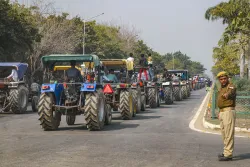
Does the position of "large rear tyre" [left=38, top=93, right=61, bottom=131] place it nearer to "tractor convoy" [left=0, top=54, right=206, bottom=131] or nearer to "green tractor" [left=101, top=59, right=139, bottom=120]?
"tractor convoy" [left=0, top=54, right=206, bottom=131]

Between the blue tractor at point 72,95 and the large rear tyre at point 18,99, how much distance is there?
21.4 ft

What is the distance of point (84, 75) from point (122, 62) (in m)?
4.78

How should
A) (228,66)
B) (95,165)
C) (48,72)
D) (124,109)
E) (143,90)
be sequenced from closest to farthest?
(95,165), (48,72), (124,109), (143,90), (228,66)

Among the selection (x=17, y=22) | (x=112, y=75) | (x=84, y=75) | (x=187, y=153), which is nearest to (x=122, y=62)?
(x=112, y=75)

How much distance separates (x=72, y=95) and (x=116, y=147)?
14.3 feet

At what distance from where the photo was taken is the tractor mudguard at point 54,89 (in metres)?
14.8

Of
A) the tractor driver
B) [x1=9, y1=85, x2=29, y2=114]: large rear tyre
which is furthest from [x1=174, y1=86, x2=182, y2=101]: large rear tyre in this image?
the tractor driver

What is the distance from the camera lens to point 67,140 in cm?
1258

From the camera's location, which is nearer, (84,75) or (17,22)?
(84,75)

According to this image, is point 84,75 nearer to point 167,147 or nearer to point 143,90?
point 167,147

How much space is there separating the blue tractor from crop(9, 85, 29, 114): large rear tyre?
651 cm

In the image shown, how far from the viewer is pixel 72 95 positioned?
1528cm

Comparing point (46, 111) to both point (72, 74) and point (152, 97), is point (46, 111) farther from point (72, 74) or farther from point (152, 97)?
point (152, 97)

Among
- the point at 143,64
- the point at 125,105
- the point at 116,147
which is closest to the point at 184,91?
the point at 143,64
